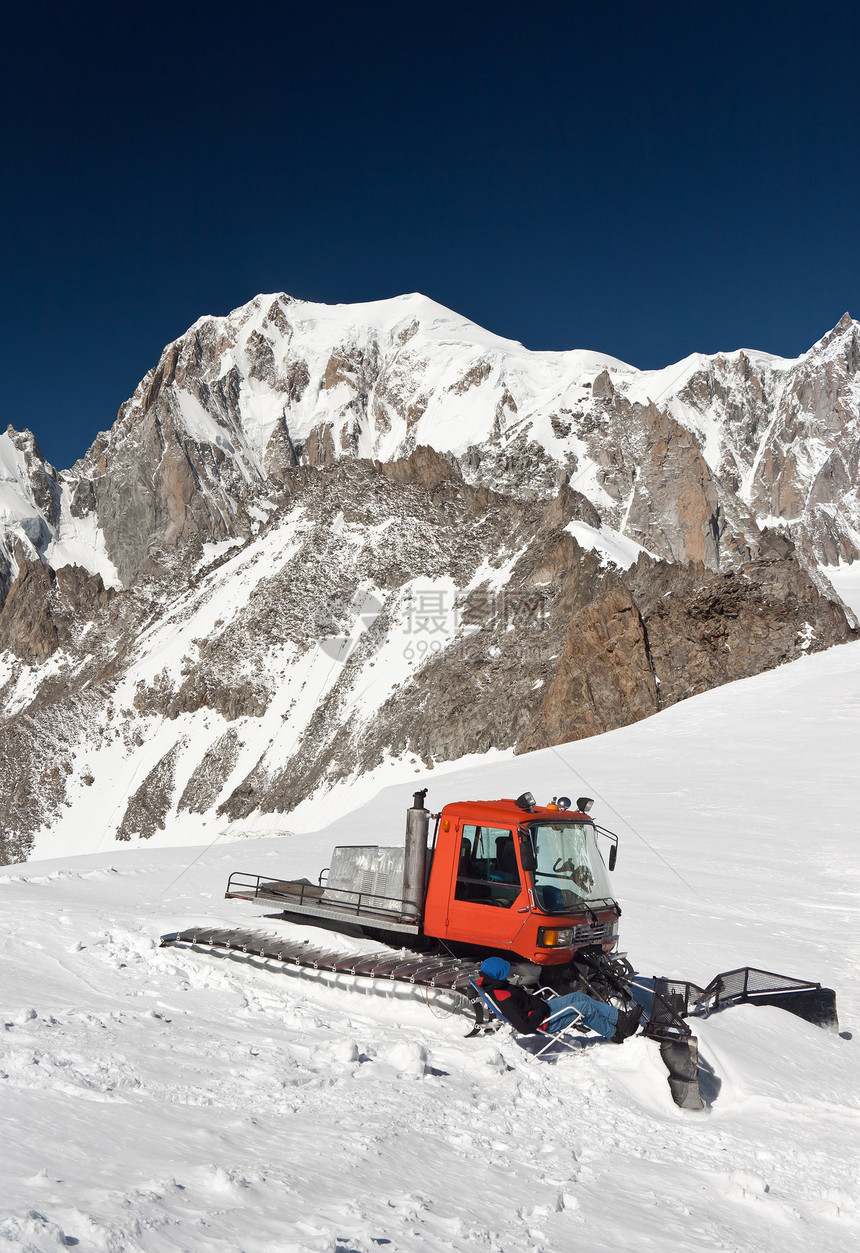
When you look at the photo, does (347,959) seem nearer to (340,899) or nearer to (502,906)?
(340,899)

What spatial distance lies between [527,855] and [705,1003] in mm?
1873

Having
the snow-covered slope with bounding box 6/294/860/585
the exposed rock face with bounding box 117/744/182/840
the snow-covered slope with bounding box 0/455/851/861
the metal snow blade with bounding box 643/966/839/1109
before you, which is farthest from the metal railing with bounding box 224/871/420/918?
the snow-covered slope with bounding box 6/294/860/585

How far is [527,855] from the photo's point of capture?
676 centimetres

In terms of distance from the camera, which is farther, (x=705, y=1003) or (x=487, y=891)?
(x=487, y=891)

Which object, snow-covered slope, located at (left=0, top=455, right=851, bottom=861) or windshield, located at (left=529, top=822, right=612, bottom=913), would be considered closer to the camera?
windshield, located at (left=529, top=822, right=612, bottom=913)

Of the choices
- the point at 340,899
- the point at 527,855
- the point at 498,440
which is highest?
the point at 498,440

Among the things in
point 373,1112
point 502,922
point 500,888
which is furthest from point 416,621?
point 373,1112

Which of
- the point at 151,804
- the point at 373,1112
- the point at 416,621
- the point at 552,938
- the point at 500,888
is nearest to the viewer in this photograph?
the point at 373,1112

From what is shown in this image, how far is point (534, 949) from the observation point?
6633mm

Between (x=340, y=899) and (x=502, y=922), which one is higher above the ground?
(x=502, y=922)

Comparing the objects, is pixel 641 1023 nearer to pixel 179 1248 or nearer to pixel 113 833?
pixel 179 1248

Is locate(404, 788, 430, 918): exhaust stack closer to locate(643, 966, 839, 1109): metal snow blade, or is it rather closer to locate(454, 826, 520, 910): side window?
locate(454, 826, 520, 910): side window

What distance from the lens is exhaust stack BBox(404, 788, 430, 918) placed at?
7.22m

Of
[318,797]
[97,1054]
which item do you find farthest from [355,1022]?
[318,797]
